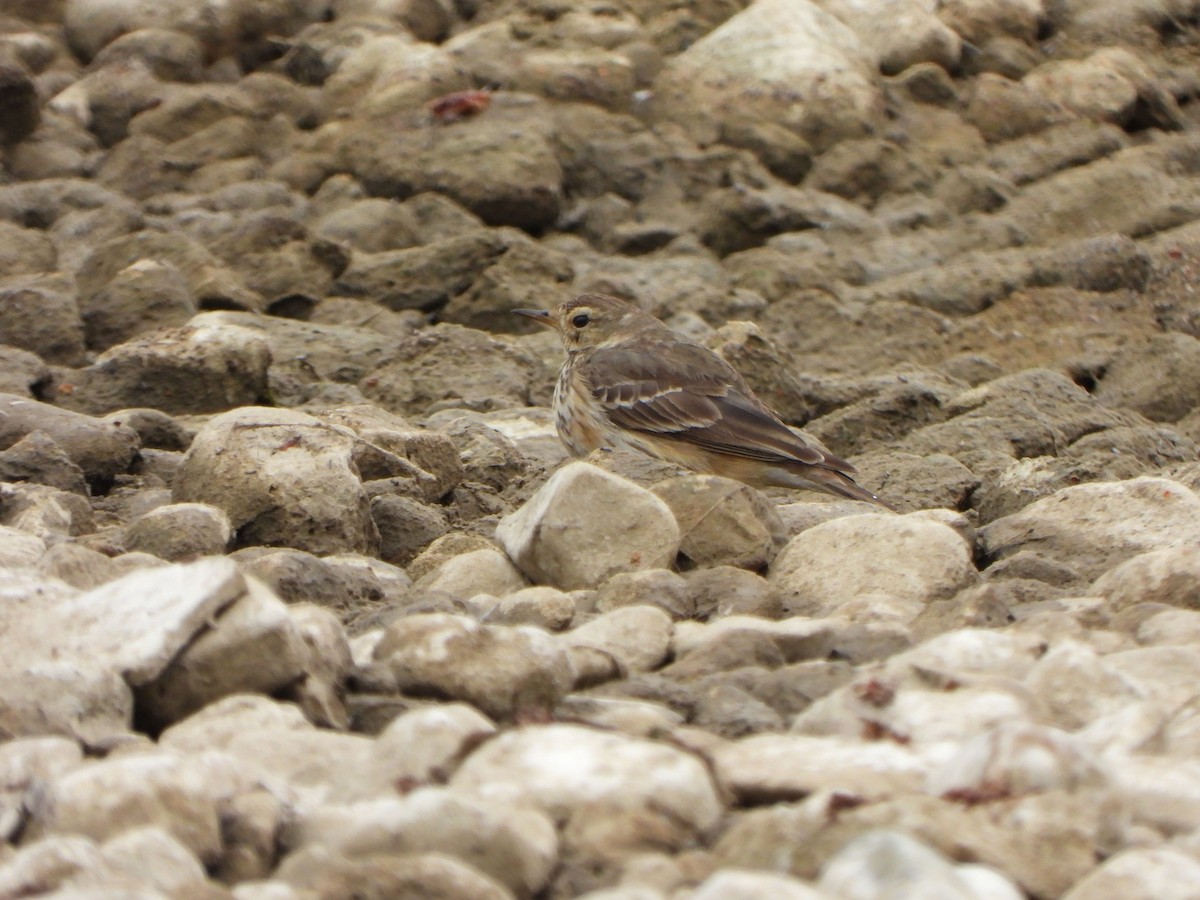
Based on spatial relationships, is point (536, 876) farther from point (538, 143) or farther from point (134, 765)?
point (538, 143)

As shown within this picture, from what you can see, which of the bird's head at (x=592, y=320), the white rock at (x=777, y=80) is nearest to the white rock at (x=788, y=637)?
the bird's head at (x=592, y=320)

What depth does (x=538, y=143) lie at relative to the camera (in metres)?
11.7

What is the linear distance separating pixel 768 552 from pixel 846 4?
9206 mm

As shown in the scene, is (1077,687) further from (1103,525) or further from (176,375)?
(176,375)

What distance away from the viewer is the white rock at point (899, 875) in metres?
2.52

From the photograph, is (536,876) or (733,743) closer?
(536,876)

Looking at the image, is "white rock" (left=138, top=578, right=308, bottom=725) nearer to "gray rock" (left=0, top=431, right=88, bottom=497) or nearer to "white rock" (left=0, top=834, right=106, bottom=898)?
"white rock" (left=0, top=834, right=106, bottom=898)

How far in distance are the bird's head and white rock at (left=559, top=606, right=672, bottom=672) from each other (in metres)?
3.96

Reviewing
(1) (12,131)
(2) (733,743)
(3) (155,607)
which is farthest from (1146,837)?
(1) (12,131)

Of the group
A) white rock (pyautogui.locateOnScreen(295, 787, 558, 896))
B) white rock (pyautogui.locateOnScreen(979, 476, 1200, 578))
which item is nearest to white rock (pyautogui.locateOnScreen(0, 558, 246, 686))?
white rock (pyautogui.locateOnScreen(295, 787, 558, 896))

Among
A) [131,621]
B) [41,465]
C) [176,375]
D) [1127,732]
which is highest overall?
[1127,732]

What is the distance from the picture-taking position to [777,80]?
12898mm

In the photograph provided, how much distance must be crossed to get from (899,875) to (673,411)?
535 cm

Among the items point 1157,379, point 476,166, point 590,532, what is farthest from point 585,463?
point 476,166
